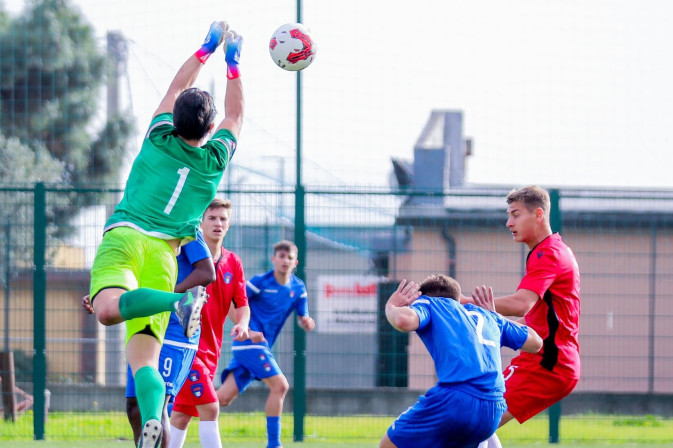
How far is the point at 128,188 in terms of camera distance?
192 inches

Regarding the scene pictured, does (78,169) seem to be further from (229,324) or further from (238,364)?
(238,364)

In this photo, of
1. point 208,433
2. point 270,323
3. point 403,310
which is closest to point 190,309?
point 403,310

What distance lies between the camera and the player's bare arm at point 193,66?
502 cm

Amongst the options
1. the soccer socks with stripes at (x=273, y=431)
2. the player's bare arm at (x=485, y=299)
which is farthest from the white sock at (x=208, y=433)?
the player's bare arm at (x=485, y=299)

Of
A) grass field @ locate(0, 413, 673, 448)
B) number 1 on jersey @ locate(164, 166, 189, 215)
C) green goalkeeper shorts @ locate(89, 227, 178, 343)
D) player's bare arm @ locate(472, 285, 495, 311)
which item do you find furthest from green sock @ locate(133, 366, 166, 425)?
grass field @ locate(0, 413, 673, 448)

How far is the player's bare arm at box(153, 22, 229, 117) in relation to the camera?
16.5ft

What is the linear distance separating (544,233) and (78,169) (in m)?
14.7

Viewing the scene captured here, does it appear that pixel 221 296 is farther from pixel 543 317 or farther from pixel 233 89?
pixel 543 317

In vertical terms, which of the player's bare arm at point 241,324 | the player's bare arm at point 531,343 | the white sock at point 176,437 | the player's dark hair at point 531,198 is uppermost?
the player's dark hair at point 531,198

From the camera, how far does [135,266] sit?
15.3 feet

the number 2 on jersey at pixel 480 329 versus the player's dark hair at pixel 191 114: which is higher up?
the player's dark hair at pixel 191 114

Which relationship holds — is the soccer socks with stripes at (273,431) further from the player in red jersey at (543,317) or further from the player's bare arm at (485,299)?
the player's bare arm at (485,299)

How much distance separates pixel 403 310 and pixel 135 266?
1.33 m

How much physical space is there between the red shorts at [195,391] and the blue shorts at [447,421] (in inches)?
74.6
